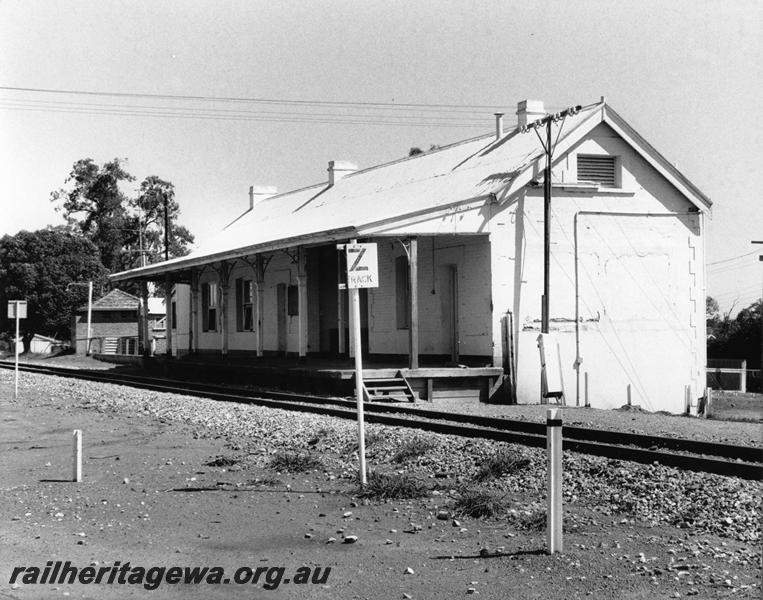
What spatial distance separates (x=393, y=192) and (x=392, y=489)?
17920 mm

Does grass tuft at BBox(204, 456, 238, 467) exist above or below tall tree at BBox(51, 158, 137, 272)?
below

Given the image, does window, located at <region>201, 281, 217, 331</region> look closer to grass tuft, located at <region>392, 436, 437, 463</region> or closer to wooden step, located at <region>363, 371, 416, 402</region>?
wooden step, located at <region>363, 371, 416, 402</region>

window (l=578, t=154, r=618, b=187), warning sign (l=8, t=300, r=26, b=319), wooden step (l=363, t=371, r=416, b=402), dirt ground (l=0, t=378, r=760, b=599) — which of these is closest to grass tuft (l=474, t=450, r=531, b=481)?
dirt ground (l=0, t=378, r=760, b=599)

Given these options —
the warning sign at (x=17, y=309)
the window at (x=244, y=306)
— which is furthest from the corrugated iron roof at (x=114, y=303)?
the warning sign at (x=17, y=309)

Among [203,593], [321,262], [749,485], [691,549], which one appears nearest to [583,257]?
[321,262]

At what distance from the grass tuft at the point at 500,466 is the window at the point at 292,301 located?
1834 cm

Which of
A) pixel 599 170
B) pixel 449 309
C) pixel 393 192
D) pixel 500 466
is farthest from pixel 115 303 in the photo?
pixel 500 466

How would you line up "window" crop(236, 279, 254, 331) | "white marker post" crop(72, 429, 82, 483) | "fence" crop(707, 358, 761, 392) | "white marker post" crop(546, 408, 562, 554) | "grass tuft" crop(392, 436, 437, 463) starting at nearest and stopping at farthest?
"white marker post" crop(546, 408, 562, 554) < "white marker post" crop(72, 429, 82, 483) < "grass tuft" crop(392, 436, 437, 463) < "window" crop(236, 279, 254, 331) < "fence" crop(707, 358, 761, 392)

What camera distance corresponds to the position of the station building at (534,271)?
65.5ft

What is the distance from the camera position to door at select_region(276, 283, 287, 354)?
94.0 ft

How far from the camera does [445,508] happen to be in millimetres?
8078

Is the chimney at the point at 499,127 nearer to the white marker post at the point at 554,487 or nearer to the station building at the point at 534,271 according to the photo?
the station building at the point at 534,271

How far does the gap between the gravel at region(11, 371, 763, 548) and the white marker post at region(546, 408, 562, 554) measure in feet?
3.11

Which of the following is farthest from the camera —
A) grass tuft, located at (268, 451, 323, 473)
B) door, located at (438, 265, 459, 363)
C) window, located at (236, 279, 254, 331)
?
window, located at (236, 279, 254, 331)
